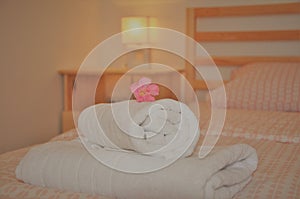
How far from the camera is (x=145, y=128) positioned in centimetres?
99

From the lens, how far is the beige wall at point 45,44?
241cm

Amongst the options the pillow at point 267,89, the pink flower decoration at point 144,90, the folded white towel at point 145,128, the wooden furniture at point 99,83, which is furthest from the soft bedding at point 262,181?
A: the wooden furniture at point 99,83

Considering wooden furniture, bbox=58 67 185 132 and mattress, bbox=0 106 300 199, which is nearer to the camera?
mattress, bbox=0 106 300 199

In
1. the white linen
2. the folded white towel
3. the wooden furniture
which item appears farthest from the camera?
the wooden furniture

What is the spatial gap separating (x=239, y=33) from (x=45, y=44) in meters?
1.29

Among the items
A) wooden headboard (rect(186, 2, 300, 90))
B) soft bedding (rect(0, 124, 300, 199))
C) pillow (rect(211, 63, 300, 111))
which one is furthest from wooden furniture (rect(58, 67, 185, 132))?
soft bedding (rect(0, 124, 300, 199))

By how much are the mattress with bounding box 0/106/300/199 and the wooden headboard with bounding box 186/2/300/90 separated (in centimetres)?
56

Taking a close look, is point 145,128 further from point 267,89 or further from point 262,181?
point 267,89

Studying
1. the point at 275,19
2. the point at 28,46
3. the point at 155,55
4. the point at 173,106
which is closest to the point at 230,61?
the point at 275,19

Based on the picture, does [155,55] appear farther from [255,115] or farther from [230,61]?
[255,115]

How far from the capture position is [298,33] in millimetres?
2611

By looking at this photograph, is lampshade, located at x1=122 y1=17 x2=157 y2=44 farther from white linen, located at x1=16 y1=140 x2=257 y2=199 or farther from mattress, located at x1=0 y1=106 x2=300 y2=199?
white linen, located at x1=16 y1=140 x2=257 y2=199

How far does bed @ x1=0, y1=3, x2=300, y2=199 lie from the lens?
1.00 meters

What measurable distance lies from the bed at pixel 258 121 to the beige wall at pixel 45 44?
222 mm
